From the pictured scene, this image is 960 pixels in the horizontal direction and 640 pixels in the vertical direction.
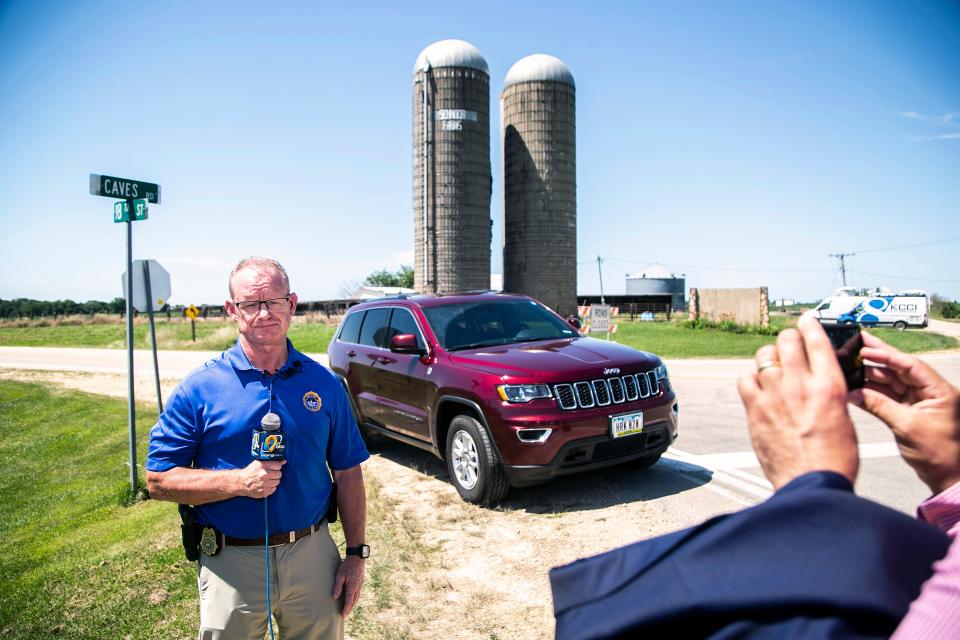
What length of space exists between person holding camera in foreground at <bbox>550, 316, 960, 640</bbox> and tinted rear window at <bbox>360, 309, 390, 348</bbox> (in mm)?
6747

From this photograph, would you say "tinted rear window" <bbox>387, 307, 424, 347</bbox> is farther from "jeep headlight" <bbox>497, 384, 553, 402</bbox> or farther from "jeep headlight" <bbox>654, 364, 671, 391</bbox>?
"jeep headlight" <bbox>654, 364, 671, 391</bbox>

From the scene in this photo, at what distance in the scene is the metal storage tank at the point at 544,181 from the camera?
97.5ft

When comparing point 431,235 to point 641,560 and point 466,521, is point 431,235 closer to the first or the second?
point 466,521

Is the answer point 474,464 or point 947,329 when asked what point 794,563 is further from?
point 947,329

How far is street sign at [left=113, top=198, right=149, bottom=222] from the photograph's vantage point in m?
7.21

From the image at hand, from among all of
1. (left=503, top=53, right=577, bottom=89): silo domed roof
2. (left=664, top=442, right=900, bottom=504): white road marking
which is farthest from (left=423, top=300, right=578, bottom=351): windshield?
(left=503, top=53, right=577, bottom=89): silo domed roof

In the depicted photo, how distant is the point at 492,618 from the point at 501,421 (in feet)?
6.27

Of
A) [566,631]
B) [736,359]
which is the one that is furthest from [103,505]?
[736,359]

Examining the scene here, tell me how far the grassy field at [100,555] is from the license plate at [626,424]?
1.87 m

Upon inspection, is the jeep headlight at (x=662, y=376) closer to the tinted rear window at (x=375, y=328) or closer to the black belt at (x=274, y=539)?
the tinted rear window at (x=375, y=328)

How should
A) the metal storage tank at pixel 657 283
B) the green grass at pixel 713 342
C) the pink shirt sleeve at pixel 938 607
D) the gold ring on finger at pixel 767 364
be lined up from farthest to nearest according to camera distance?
the metal storage tank at pixel 657 283 < the green grass at pixel 713 342 < the gold ring on finger at pixel 767 364 < the pink shirt sleeve at pixel 938 607

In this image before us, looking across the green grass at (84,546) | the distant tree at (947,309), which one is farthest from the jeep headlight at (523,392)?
the distant tree at (947,309)

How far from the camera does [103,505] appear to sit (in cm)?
746

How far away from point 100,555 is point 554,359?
4171 mm
